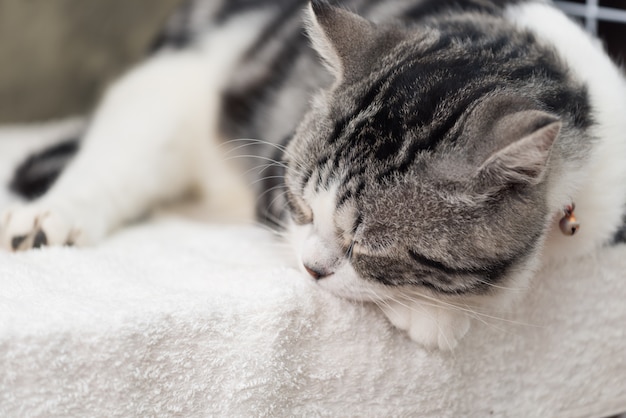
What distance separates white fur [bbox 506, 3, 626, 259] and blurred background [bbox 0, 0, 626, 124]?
622 millimetres

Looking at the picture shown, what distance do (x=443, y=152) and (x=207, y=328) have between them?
38 cm

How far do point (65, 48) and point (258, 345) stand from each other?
1.31 meters

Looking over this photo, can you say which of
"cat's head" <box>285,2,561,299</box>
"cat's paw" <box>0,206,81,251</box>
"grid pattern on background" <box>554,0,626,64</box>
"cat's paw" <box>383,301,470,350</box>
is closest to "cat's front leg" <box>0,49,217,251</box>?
"cat's paw" <box>0,206,81,251</box>

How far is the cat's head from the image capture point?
81 cm

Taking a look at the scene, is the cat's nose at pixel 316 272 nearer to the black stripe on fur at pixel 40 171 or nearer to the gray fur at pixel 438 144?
the gray fur at pixel 438 144

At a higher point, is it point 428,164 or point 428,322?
point 428,164

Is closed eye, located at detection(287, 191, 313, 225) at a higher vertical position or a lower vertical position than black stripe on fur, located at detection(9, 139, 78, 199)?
higher

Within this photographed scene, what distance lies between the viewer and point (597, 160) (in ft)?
3.28

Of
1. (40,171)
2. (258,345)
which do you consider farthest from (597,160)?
(40,171)

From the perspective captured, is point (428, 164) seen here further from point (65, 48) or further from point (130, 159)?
point (65, 48)

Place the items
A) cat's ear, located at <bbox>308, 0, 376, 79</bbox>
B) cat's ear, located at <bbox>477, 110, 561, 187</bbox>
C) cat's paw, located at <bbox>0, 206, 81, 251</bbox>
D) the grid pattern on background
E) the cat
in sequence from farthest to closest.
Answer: the grid pattern on background < cat's paw, located at <bbox>0, 206, 81, 251</bbox> < cat's ear, located at <bbox>308, 0, 376, 79</bbox> < the cat < cat's ear, located at <bbox>477, 110, 561, 187</bbox>

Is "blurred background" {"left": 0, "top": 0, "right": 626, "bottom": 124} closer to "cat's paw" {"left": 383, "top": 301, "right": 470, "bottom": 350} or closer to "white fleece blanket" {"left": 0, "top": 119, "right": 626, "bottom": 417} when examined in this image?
"white fleece blanket" {"left": 0, "top": 119, "right": 626, "bottom": 417}

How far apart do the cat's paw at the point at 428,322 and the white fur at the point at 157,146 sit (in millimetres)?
576

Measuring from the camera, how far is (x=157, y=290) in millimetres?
912
